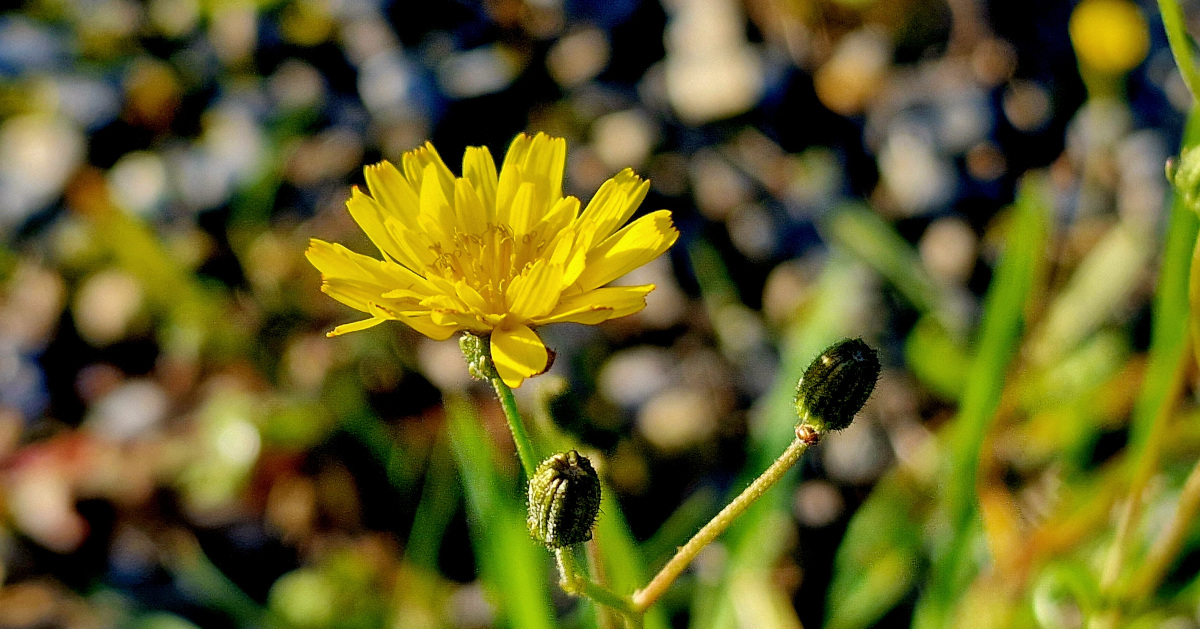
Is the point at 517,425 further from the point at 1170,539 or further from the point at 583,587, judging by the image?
the point at 1170,539

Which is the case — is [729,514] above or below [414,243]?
below

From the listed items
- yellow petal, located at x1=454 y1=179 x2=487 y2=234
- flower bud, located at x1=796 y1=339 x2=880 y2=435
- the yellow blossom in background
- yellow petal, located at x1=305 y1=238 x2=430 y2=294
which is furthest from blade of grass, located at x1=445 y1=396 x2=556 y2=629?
the yellow blossom in background

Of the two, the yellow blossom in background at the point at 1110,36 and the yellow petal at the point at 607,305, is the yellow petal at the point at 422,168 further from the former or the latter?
the yellow blossom in background at the point at 1110,36

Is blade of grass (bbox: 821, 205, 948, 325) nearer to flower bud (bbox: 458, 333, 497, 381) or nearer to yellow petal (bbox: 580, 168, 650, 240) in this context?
yellow petal (bbox: 580, 168, 650, 240)

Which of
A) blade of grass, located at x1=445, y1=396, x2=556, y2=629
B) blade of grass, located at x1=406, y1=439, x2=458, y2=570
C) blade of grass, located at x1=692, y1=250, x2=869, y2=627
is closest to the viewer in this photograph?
blade of grass, located at x1=445, y1=396, x2=556, y2=629

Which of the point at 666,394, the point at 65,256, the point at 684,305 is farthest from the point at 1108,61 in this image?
the point at 65,256

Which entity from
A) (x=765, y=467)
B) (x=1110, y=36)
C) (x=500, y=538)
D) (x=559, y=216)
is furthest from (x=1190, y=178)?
(x=1110, y=36)

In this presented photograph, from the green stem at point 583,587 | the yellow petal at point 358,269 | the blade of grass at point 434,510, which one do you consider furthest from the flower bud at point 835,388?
the blade of grass at point 434,510
